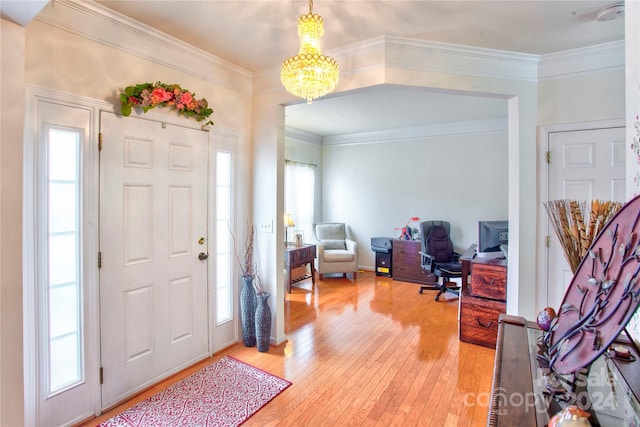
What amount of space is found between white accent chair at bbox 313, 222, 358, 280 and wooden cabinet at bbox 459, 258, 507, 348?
249 centimetres

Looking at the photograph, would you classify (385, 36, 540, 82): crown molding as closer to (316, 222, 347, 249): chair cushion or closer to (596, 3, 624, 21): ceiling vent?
(596, 3, 624, 21): ceiling vent

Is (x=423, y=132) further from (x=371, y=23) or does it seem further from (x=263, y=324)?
(x=263, y=324)

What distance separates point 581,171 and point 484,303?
1453 millimetres

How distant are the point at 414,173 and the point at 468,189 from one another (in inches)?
38.0

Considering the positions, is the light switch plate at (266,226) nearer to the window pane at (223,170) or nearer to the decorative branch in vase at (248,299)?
the decorative branch in vase at (248,299)

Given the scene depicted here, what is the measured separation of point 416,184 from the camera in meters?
5.84

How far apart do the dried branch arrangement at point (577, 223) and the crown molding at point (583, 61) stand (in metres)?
1.97

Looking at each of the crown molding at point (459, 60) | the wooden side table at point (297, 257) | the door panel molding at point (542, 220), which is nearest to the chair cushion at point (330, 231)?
the wooden side table at point (297, 257)

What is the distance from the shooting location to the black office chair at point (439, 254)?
461cm

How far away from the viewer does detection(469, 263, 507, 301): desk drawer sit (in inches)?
122

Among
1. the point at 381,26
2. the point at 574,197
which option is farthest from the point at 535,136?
the point at 381,26

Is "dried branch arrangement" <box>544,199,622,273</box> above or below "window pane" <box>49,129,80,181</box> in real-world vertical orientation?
below

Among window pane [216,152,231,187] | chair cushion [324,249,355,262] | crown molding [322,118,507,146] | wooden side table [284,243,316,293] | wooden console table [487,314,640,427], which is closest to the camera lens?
wooden console table [487,314,640,427]

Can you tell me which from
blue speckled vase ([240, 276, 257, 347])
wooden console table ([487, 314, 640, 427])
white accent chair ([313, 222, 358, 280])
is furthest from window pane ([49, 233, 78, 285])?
white accent chair ([313, 222, 358, 280])
